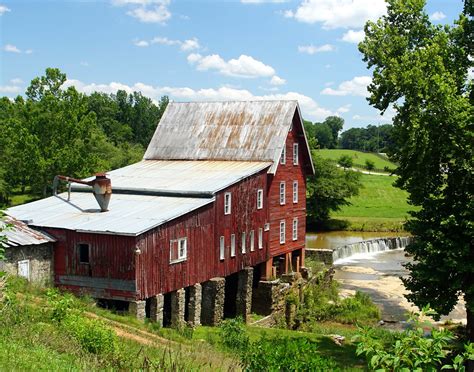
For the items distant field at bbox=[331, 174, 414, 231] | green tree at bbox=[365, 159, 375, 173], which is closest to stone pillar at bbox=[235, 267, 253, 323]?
distant field at bbox=[331, 174, 414, 231]

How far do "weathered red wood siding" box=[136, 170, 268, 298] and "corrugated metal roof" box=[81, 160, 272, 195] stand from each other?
0.58 metres

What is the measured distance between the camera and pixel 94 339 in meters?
15.2

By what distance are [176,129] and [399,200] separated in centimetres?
5968

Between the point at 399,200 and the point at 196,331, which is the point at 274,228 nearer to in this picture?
the point at 196,331

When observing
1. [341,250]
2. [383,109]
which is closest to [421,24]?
[383,109]

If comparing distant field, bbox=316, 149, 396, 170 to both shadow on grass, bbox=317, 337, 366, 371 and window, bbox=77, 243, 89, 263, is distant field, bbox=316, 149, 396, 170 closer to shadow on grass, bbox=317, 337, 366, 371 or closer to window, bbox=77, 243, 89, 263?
shadow on grass, bbox=317, 337, 366, 371

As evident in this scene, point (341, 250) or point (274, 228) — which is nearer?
point (274, 228)

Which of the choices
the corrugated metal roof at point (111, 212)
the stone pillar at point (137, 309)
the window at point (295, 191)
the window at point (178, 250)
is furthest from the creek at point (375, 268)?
the stone pillar at point (137, 309)

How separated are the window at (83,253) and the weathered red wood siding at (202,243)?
2511 mm

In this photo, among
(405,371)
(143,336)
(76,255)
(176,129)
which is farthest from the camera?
(176,129)

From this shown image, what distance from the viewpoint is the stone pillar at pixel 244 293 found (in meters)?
33.9

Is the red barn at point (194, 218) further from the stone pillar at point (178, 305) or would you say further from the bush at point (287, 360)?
the bush at point (287, 360)

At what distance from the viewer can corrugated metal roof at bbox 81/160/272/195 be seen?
31.2m

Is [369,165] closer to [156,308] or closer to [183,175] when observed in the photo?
[183,175]
